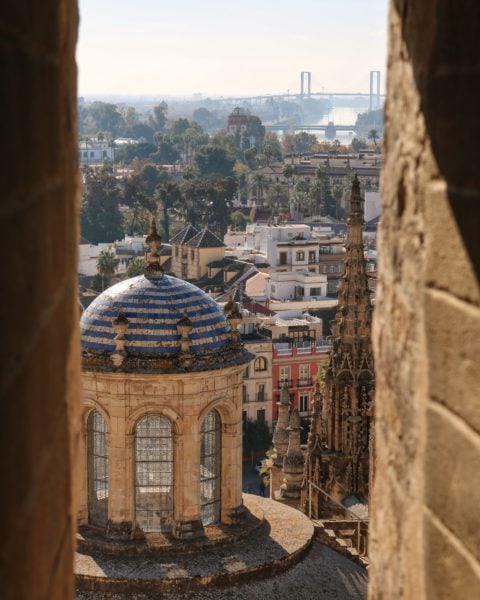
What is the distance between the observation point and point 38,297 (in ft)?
9.03

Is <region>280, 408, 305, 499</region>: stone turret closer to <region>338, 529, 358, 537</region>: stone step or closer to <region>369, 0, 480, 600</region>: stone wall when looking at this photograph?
<region>338, 529, 358, 537</region>: stone step

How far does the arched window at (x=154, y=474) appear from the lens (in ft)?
42.5

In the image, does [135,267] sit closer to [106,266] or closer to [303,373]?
[106,266]

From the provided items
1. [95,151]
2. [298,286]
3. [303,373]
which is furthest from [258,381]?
[95,151]

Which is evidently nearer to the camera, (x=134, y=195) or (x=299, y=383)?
(x=299, y=383)

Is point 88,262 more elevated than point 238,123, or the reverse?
point 238,123

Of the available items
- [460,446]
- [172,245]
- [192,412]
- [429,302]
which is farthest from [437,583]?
[172,245]

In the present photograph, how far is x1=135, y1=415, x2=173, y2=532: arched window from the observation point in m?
13.0

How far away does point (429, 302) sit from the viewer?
3213 millimetres

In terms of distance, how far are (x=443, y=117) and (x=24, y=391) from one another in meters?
1.21

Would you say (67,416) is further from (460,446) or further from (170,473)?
(170,473)

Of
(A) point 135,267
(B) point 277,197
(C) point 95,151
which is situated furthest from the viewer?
(C) point 95,151

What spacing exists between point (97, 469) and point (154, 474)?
1.95 feet

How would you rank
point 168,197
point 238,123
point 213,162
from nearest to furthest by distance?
point 168,197 < point 213,162 < point 238,123
